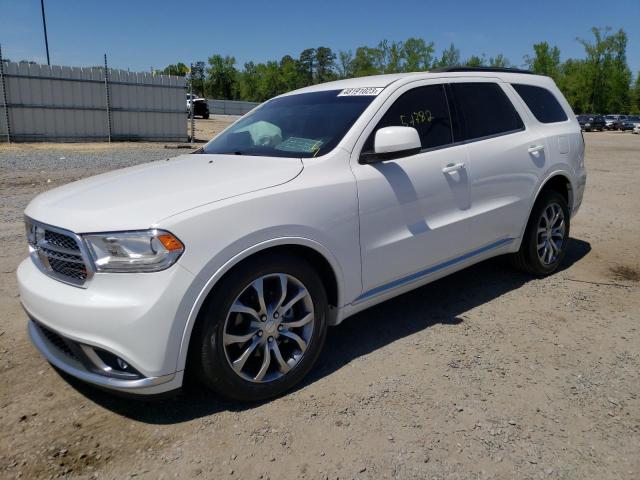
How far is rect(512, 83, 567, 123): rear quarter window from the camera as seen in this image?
187 inches

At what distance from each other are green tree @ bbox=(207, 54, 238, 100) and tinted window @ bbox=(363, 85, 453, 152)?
90043 mm

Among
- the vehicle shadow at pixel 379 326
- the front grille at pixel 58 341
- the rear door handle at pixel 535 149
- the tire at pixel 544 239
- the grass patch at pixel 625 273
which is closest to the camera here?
the front grille at pixel 58 341

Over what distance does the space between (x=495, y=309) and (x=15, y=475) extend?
3366mm

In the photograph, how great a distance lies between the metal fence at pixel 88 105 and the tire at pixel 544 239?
1798cm

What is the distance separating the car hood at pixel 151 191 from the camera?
8.34 feet

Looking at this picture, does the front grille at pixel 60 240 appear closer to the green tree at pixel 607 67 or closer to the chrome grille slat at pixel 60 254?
the chrome grille slat at pixel 60 254

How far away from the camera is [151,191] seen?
9.16 feet

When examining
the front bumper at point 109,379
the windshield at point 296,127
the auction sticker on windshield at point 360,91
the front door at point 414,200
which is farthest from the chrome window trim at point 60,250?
the auction sticker on windshield at point 360,91

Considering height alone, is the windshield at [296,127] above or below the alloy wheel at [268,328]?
above

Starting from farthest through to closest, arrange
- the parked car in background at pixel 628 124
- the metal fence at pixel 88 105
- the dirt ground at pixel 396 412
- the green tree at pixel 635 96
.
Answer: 1. the green tree at pixel 635 96
2. the parked car in background at pixel 628 124
3. the metal fence at pixel 88 105
4. the dirt ground at pixel 396 412

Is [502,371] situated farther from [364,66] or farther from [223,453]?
[364,66]

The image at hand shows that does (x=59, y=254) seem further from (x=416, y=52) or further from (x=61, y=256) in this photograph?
(x=416, y=52)

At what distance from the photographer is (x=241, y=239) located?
2633 mm

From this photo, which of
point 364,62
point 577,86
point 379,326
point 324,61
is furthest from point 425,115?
point 324,61
